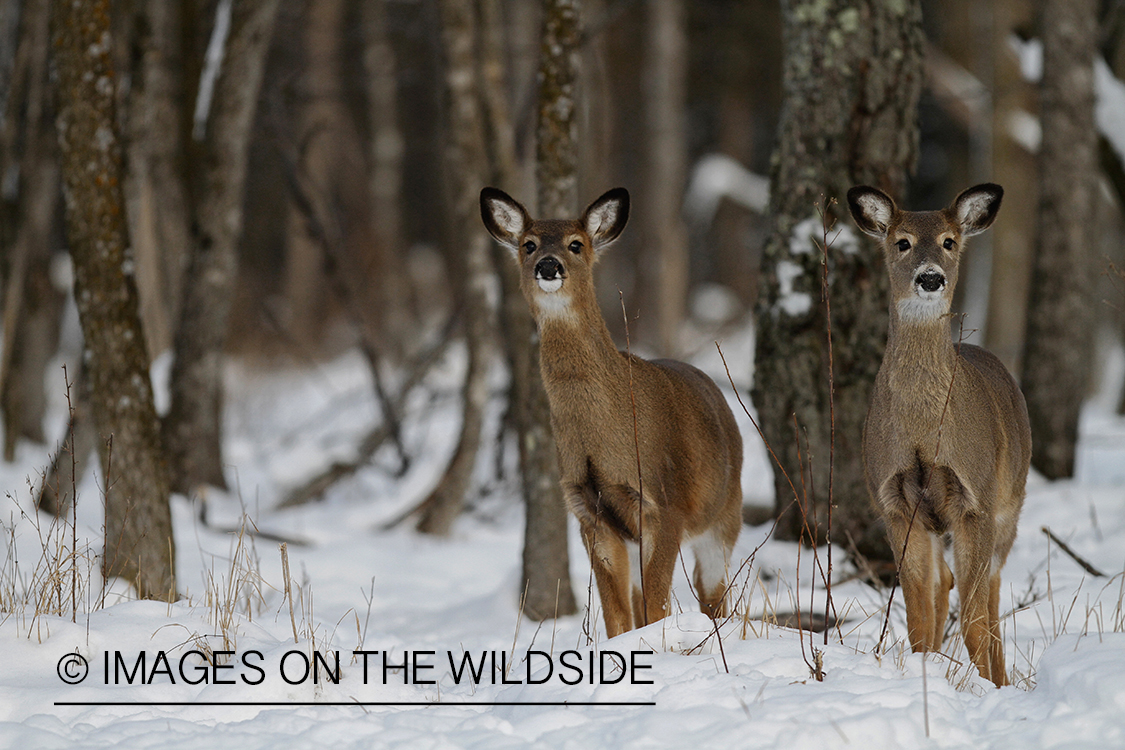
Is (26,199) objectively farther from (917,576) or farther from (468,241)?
(917,576)

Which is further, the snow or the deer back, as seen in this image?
the snow

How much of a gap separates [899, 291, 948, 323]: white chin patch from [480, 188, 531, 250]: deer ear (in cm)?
181

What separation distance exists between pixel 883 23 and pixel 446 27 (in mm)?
3660

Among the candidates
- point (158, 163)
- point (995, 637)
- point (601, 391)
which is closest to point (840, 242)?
point (601, 391)

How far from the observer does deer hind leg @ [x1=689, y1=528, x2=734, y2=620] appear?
18.9 feet

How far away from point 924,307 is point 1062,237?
485 centimetres

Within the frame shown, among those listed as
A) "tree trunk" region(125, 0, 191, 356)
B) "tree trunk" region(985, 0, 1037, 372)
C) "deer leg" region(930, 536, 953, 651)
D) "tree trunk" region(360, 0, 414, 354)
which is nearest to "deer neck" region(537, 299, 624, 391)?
"deer leg" region(930, 536, 953, 651)

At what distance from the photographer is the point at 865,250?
630cm

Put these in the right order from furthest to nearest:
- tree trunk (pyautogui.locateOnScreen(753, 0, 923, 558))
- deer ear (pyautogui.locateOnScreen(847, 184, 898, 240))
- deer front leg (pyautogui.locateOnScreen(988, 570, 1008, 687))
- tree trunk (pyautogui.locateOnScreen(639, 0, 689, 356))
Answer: tree trunk (pyautogui.locateOnScreen(639, 0, 689, 356)) → tree trunk (pyautogui.locateOnScreen(753, 0, 923, 558)) → deer ear (pyautogui.locateOnScreen(847, 184, 898, 240)) → deer front leg (pyautogui.locateOnScreen(988, 570, 1008, 687))

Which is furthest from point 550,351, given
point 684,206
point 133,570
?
point 684,206

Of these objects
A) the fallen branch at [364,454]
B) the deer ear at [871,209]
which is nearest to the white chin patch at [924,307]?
the deer ear at [871,209]

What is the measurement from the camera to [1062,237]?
8891 millimetres

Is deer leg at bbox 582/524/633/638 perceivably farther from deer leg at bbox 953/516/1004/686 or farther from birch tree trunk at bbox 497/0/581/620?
deer leg at bbox 953/516/1004/686

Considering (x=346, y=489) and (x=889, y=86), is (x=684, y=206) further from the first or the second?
(x=889, y=86)
